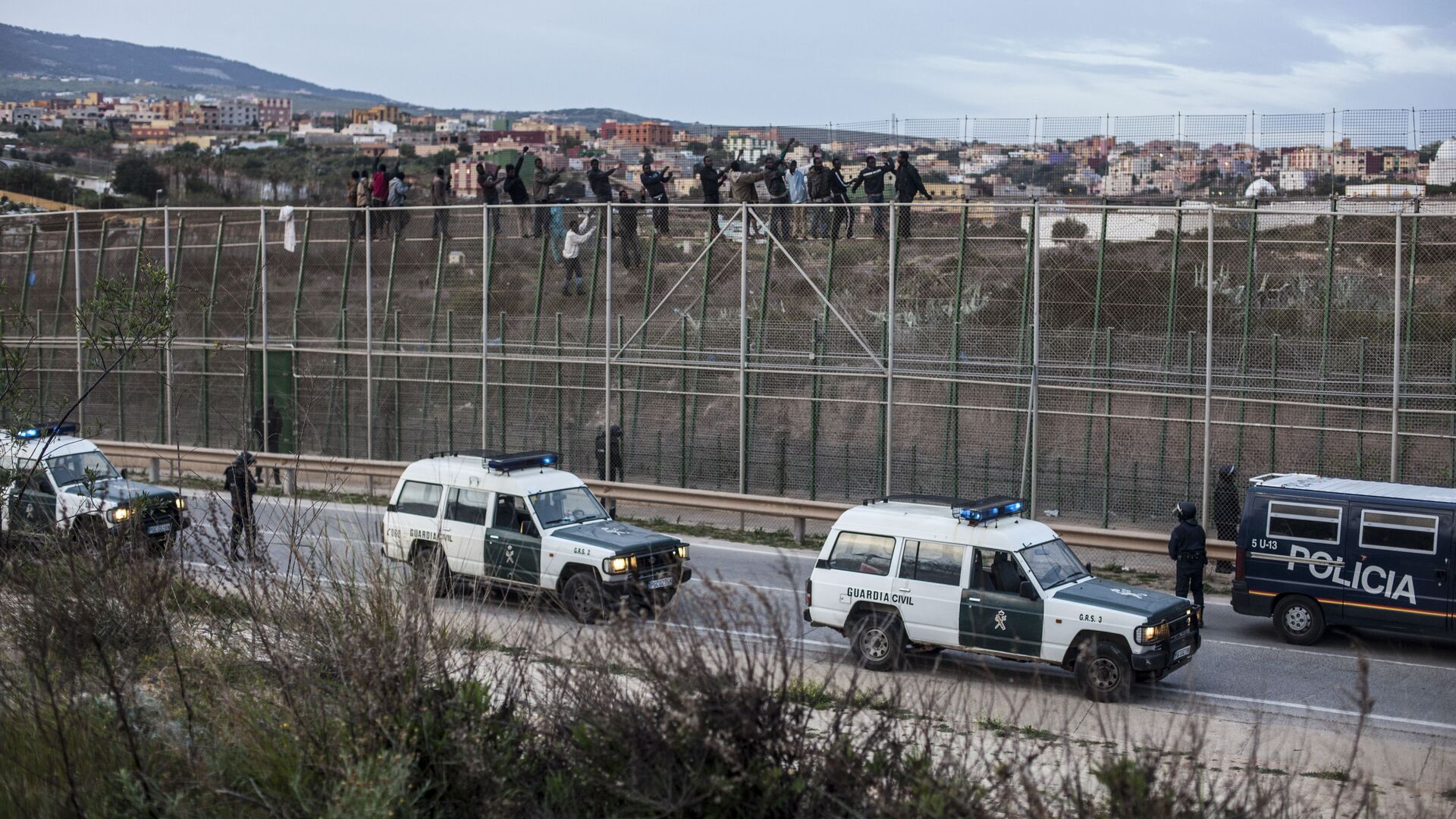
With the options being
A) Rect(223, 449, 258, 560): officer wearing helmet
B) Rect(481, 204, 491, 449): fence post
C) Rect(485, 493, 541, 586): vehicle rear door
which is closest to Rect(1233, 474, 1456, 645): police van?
Rect(485, 493, 541, 586): vehicle rear door

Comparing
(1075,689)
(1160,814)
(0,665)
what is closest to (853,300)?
(1075,689)

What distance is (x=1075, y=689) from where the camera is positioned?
12.5 metres

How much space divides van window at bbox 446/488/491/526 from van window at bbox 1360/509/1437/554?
10.00m

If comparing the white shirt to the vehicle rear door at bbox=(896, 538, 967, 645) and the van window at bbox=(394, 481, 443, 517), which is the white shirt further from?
the vehicle rear door at bbox=(896, 538, 967, 645)

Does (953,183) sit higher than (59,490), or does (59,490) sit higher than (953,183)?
(953,183)

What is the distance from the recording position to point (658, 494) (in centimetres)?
2236

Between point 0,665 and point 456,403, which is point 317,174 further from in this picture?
point 0,665

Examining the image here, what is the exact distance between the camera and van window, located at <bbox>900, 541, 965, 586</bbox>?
1288 centimetres

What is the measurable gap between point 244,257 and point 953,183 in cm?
2092

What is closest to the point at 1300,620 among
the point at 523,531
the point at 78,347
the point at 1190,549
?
the point at 1190,549

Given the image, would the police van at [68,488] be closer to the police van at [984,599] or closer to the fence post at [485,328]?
the fence post at [485,328]

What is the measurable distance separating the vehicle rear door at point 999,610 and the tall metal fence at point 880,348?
7.33 m

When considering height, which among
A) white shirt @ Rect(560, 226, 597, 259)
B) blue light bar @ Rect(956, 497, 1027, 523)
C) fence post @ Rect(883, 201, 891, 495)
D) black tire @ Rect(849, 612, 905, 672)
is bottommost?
black tire @ Rect(849, 612, 905, 672)

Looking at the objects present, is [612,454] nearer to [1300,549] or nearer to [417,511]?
[417,511]
